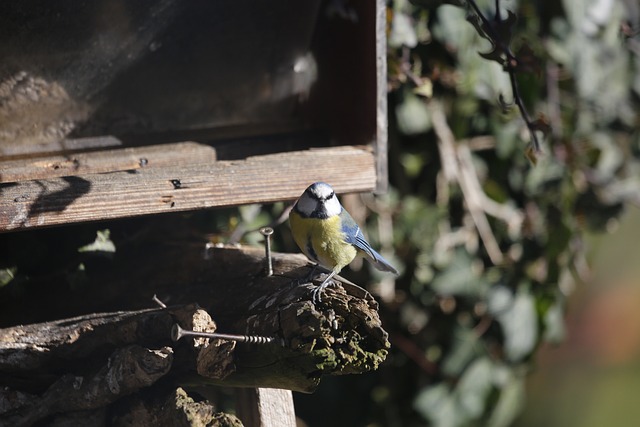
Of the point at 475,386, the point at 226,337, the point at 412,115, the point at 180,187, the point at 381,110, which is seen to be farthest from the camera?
the point at 475,386

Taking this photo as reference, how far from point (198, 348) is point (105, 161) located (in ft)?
1.64

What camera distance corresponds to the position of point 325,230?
1.61 metres

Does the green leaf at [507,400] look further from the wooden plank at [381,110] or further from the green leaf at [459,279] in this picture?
the wooden plank at [381,110]

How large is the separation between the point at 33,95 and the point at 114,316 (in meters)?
0.51

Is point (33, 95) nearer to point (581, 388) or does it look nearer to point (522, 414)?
point (522, 414)

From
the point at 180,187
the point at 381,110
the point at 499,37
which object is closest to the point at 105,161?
the point at 180,187

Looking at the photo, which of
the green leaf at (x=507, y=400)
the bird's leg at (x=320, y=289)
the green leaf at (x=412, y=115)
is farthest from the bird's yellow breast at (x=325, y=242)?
the green leaf at (x=507, y=400)

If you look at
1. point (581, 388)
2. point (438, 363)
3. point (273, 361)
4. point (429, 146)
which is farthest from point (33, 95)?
point (581, 388)

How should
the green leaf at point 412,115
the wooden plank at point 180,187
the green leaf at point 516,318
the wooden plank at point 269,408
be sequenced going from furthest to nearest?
1. the green leaf at point 516,318
2. the green leaf at point 412,115
3. the wooden plank at point 269,408
4. the wooden plank at point 180,187

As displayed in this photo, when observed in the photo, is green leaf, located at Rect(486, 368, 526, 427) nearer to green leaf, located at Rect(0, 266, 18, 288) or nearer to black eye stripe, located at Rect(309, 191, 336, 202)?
black eye stripe, located at Rect(309, 191, 336, 202)

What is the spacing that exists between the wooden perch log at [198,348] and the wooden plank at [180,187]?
167 mm

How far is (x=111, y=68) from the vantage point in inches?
70.1

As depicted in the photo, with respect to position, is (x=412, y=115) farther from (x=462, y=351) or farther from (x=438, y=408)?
(x=438, y=408)

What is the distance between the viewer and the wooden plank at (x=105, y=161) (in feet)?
5.26
